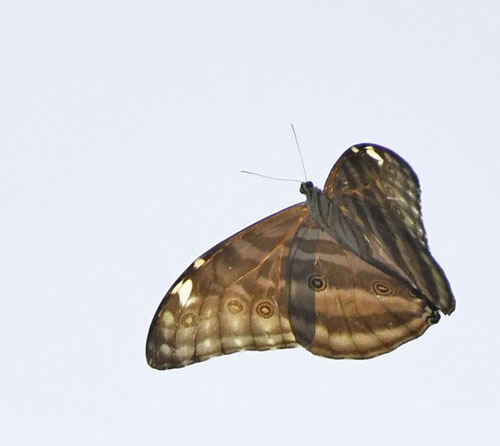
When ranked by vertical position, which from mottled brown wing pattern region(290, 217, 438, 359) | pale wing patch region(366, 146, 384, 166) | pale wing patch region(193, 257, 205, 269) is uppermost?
pale wing patch region(366, 146, 384, 166)

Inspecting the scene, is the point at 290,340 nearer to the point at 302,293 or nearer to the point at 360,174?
the point at 302,293

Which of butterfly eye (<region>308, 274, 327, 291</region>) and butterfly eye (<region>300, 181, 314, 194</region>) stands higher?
butterfly eye (<region>300, 181, 314, 194</region>)

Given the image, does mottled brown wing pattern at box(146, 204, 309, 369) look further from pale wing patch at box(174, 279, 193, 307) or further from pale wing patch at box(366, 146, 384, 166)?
pale wing patch at box(366, 146, 384, 166)

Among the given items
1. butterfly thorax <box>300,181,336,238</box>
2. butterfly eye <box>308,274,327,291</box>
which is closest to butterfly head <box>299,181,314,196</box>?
butterfly thorax <box>300,181,336,238</box>

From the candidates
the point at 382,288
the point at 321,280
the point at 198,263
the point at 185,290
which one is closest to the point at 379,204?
the point at 382,288

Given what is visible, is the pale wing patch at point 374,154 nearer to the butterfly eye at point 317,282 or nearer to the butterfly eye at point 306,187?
the butterfly eye at point 306,187

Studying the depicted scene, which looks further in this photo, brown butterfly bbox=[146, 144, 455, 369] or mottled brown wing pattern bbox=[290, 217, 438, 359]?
mottled brown wing pattern bbox=[290, 217, 438, 359]

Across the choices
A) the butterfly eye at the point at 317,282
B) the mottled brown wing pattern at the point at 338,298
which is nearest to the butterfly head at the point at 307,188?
the mottled brown wing pattern at the point at 338,298

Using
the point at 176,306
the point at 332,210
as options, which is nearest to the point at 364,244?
the point at 332,210
